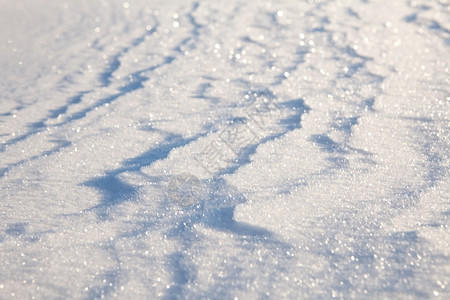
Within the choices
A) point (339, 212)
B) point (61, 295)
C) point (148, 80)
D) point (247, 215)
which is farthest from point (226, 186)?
point (148, 80)

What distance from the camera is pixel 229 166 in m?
1.89

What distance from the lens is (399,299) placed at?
1.23m

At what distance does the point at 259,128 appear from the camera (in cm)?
221

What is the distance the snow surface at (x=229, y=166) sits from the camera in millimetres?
1351

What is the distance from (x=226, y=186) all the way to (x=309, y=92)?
96 cm

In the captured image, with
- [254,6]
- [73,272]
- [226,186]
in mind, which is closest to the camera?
[73,272]

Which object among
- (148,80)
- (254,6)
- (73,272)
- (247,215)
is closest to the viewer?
(73,272)

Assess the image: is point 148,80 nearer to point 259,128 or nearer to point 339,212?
point 259,128

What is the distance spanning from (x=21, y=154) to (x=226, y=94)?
3.24 ft

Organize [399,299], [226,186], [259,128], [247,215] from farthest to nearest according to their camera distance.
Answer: [259,128] < [226,186] < [247,215] < [399,299]

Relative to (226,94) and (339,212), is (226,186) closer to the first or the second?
(339,212)

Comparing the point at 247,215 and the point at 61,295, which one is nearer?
the point at 61,295

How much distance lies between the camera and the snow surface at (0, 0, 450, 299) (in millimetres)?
1351

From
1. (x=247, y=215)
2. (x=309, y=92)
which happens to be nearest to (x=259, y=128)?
(x=309, y=92)
